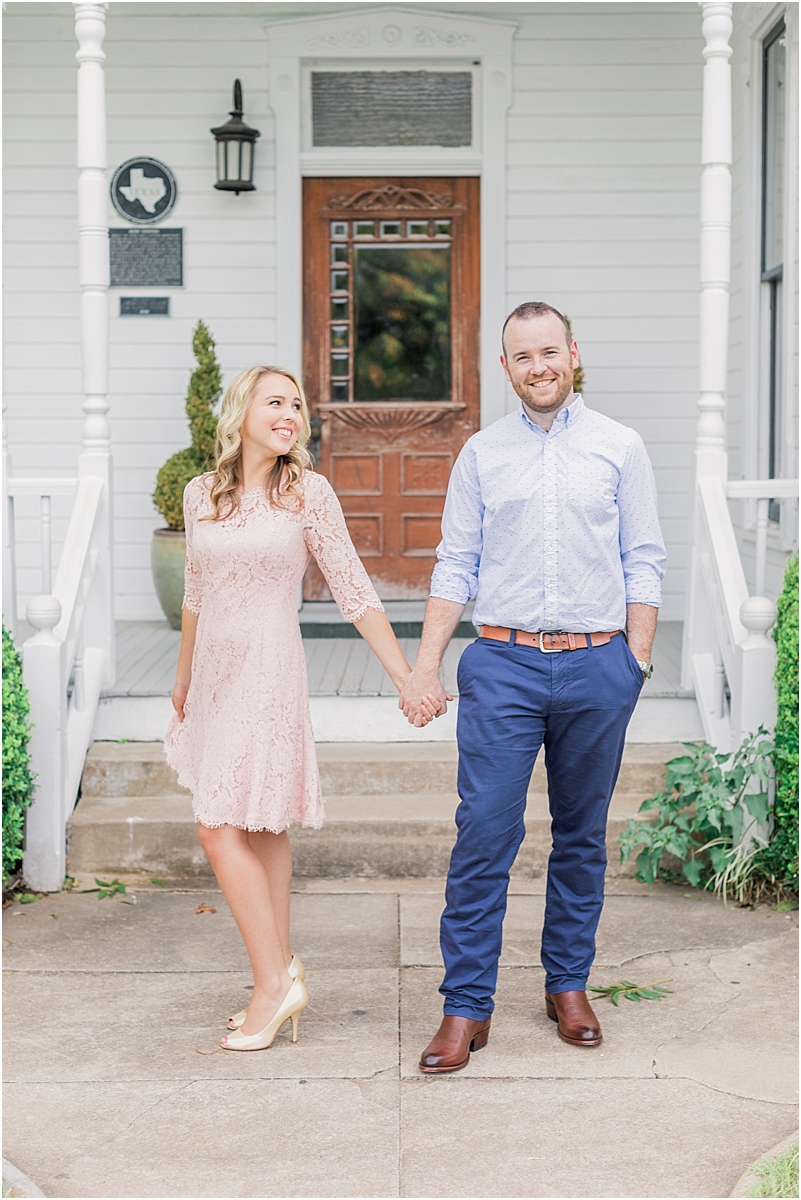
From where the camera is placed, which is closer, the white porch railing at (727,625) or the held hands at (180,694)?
the held hands at (180,694)

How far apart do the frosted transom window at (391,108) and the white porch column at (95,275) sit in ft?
6.67

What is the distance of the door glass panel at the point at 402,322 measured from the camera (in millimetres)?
7613

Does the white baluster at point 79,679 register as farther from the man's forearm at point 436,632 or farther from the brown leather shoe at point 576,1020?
the brown leather shoe at point 576,1020

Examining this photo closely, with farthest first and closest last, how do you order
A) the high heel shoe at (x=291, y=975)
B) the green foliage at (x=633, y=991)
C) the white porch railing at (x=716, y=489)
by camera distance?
the white porch railing at (x=716, y=489), the green foliage at (x=633, y=991), the high heel shoe at (x=291, y=975)

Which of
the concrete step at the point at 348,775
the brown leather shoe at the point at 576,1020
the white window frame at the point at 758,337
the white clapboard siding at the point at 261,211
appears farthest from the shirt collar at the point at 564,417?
the white clapboard siding at the point at 261,211

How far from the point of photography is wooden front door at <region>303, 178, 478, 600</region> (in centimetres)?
755

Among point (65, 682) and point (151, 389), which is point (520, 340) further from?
point (151, 389)

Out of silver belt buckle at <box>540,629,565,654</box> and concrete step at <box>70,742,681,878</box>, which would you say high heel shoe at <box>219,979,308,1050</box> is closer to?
silver belt buckle at <box>540,629,565,654</box>

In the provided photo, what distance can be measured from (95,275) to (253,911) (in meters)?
3.20

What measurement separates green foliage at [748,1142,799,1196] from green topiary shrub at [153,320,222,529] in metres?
5.00

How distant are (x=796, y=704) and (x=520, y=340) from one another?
79.7 inches

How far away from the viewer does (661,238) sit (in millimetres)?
7473

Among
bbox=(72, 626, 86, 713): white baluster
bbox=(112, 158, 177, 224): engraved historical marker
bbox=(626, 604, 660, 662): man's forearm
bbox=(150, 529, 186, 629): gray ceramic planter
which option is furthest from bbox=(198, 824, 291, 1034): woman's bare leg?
bbox=(112, 158, 177, 224): engraved historical marker

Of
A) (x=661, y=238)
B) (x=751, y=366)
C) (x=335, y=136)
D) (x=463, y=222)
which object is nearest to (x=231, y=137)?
(x=335, y=136)
